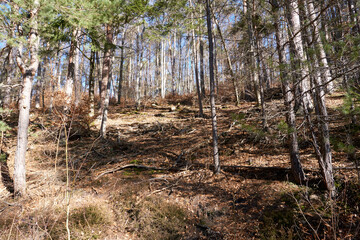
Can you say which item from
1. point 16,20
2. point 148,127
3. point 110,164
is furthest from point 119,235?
point 148,127

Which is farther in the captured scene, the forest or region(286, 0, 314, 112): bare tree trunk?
region(286, 0, 314, 112): bare tree trunk

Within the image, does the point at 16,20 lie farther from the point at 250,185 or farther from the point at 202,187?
the point at 250,185

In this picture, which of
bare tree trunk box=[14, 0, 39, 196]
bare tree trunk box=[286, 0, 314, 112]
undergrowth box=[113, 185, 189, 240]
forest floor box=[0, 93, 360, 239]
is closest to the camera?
bare tree trunk box=[286, 0, 314, 112]

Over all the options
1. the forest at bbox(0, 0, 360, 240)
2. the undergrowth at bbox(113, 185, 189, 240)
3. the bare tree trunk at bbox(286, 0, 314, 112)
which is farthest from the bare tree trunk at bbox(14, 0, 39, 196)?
the bare tree trunk at bbox(286, 0, 314, 112)

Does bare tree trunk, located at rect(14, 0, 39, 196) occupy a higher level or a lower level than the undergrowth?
higher

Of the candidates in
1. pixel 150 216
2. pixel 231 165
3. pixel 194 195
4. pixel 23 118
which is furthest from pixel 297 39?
pixel 23 118

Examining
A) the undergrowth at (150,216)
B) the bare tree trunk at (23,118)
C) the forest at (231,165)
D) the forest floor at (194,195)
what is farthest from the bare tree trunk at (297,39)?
the bare tree trunk at (23,118)

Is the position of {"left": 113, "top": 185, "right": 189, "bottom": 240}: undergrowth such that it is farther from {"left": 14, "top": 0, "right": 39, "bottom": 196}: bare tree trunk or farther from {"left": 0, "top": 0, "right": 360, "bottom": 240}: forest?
{"left": 14, "top": 0, "right": 39, "bottom": 196}: bare tree trunk

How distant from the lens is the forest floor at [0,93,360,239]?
12.3ft

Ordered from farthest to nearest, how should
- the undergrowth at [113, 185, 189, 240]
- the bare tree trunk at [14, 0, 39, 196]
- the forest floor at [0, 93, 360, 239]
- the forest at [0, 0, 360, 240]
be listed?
the bare tree trunk at [14, 0, 39, 196], the undergrowth at [113, 185, 189, 240], the forest floor at [0, 93, 360, 239], the forest at [0, 0, 360, 240]

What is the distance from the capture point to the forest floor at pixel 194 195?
374 cm

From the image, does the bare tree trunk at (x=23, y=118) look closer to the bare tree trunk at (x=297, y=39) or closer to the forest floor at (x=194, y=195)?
the forest floor at (x=194, y=195)

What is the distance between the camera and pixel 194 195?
5.11m

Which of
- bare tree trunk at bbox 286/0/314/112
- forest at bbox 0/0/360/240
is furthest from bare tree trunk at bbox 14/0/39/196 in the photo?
bare tree trunk at bbox 286/0/314/112
